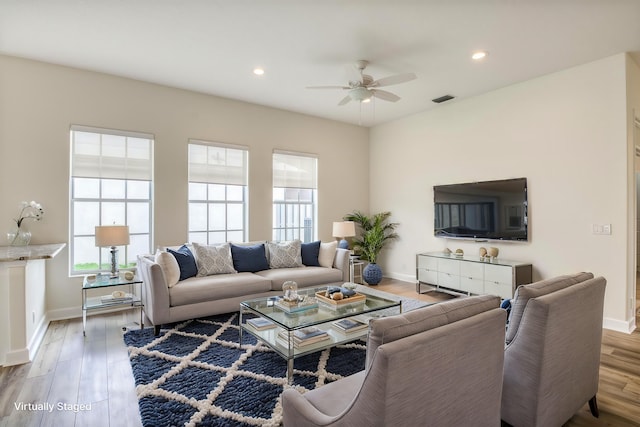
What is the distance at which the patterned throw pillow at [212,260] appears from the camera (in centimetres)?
419

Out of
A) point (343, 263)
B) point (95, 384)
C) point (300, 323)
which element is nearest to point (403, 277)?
point (343, 263)

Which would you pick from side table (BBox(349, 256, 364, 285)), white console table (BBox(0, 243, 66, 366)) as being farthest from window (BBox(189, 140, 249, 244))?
white console table (BBox(0, 243, 66, 366))

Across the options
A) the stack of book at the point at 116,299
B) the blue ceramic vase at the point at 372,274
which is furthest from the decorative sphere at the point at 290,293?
the blue ceramic vase at the point at 372,274

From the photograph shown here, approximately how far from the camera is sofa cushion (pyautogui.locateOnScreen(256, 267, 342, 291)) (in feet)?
14.0

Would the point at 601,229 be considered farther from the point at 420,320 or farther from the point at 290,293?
the point at 420,320

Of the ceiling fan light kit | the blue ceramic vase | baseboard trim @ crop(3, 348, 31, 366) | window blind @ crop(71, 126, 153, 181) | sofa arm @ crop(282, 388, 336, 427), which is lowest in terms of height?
baseboard trim @ crop(3, 348, 31, 366)

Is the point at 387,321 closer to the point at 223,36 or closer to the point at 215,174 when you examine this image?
the point at 223,36

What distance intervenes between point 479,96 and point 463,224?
2.01 metres

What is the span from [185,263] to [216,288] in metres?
0.54

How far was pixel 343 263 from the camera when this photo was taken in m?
5.01

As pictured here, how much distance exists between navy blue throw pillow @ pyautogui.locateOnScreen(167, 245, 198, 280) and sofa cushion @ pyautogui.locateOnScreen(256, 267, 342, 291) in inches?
33.5

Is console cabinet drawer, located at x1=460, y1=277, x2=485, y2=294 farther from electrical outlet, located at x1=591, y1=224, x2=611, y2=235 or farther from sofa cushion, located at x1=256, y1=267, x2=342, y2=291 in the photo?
sofa cushion, located at x1=256, y1=267, x2=342, y2=291

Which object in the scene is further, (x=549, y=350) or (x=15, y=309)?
(x=15, y=309)

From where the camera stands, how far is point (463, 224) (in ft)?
17.2
